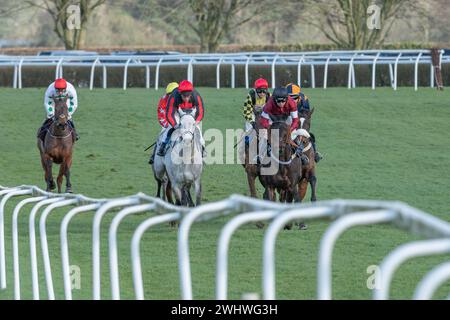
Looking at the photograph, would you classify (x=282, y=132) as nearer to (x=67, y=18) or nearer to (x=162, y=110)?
(x=162, y=110)

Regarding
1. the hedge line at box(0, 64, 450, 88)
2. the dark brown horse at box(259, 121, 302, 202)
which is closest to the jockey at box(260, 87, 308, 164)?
the dark brown horse at box(259, 121, 302, 202)

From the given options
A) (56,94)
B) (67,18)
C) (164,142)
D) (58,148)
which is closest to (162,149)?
(164,142)

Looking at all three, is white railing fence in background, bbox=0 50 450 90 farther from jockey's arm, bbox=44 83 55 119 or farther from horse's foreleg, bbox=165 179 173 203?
horse's foreleg, bbox=165 179 173 203

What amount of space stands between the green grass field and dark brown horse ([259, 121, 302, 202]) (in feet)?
1.29

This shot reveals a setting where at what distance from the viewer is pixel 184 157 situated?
11.0 metres

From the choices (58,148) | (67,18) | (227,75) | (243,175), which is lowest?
(243,175)

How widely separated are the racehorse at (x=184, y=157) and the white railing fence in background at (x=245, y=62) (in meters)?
13.1

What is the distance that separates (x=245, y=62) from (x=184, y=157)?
14255 mm

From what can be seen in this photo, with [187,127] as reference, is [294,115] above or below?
above

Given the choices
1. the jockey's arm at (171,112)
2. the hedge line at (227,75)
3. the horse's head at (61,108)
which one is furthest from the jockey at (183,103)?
the hedge line at (227,75)

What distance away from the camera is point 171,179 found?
11.2m
